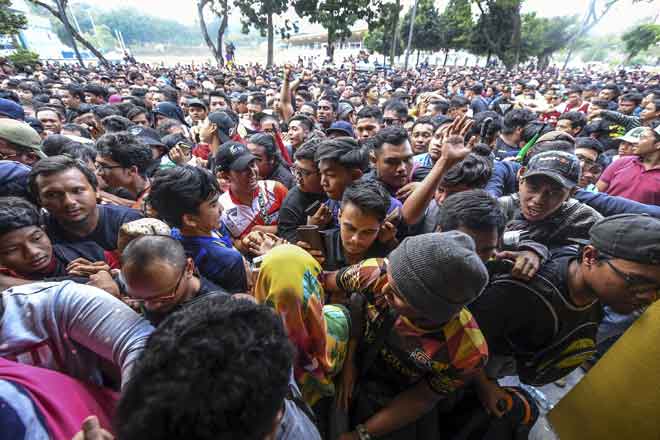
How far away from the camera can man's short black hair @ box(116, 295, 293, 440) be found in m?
0.64

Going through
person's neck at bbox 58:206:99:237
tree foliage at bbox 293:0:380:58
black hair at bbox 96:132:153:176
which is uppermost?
tree foliage at bbox 293:0:380:58

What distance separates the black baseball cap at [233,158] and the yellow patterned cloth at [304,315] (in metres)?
1.73

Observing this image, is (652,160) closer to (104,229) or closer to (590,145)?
(590,145)

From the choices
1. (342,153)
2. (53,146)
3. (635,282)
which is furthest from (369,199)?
(53,146)

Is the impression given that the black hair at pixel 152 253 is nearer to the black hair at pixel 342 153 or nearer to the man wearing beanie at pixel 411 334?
the man wearing beanie at pixel 411 334

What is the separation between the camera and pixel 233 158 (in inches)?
114

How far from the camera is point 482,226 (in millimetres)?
1812

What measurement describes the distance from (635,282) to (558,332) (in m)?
0.42

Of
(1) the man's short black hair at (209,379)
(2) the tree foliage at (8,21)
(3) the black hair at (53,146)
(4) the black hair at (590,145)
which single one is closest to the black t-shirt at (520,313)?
(1) the man's short black hair at (209,379)

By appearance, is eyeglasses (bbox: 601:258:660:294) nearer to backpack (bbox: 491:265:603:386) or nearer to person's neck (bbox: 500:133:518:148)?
backpack (bbox: 491:265:603:386)

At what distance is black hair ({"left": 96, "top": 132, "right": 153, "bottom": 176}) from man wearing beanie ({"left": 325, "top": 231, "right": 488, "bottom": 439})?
2434 mm

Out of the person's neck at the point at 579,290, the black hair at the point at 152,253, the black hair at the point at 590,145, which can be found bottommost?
the person's neck at the point at 579,290

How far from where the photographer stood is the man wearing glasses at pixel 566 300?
1.45 metres

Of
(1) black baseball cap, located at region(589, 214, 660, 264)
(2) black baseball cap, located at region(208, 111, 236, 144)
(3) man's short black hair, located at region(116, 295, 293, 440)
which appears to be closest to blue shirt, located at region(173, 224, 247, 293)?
(3) man's short black hair, located at region(116, 295, 293, 440)
